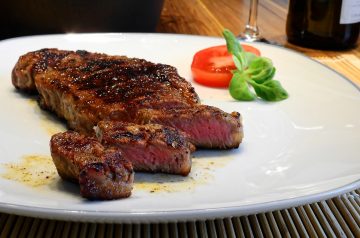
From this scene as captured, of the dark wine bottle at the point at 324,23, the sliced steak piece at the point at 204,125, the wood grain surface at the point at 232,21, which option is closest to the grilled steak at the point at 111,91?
the sliced steak piece at the point at 204,125

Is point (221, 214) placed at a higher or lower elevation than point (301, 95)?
higher

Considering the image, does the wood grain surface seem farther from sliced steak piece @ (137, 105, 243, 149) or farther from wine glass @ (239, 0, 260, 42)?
sliced steak piece @ (137, 105, 243, 149)

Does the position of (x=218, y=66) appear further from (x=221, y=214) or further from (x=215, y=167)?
(x=221, y=214)

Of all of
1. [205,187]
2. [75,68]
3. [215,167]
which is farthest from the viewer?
[75,68]

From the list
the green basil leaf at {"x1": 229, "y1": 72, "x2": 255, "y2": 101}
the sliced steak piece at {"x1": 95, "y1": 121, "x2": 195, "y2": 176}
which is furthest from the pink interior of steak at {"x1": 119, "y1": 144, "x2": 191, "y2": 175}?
the green basil leaf at {"x1": 229, "y1": 72, "x2": 255, "y2": 101}

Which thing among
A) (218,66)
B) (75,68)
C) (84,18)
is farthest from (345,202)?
(84,18)

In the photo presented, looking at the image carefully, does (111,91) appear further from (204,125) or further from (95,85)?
(204,125)
